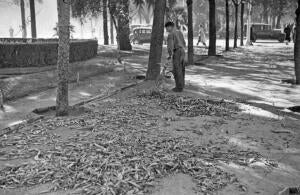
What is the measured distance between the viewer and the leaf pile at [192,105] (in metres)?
9.56

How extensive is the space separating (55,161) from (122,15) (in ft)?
44.2

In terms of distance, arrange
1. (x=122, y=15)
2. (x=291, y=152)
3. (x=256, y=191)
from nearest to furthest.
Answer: (x=256, y=191), (x=291, y=152), (x=122, y=15)

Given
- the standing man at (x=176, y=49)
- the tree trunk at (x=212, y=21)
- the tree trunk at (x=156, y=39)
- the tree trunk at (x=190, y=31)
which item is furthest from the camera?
the tree trunk at (x=212, y=21)

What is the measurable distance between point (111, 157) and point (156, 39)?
8.27 metres

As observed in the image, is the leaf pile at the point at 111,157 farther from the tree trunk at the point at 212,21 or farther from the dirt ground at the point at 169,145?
the tree trunk at the point at 212,21

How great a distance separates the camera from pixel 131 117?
29.7ft

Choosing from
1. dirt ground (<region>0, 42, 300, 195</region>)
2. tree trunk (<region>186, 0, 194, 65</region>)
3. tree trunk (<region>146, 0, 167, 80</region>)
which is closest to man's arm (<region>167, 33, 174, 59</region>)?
dirt ground (<region>0, 42, 300, 195</region>)

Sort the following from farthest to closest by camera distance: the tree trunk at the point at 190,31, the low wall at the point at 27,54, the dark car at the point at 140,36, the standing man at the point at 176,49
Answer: the dark car at the point at 140,36, the tree trunk at the point at 190,31, the low wall at the point at 27,54, the standing man at the point at 176,49

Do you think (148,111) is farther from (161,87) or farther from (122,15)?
(122,15)

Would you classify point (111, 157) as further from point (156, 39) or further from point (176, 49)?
point (156, 39)

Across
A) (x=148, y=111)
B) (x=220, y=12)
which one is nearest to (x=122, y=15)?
(x=148, y=111)

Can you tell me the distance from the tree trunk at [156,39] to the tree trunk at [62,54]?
5014 mm

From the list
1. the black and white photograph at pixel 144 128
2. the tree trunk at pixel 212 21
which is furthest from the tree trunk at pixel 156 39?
the tree trunk at pixel 212 21

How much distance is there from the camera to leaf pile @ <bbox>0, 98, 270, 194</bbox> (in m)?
5.39
